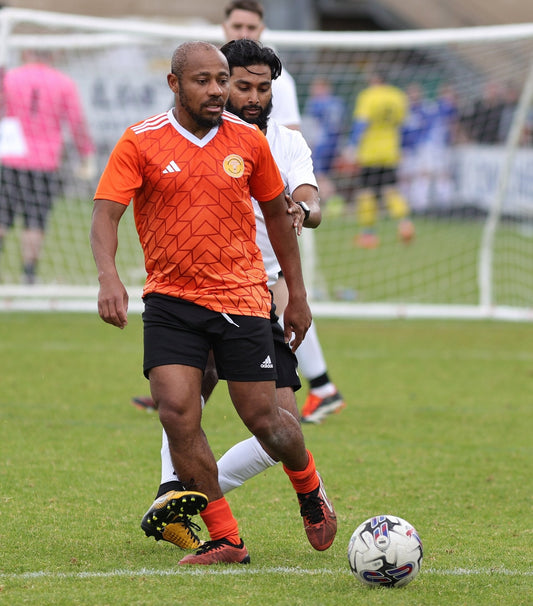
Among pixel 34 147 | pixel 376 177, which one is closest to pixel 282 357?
pixel 34 147

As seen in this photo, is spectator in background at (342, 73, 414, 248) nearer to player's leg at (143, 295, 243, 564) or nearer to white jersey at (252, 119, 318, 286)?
white jersey at (252, 119, 318, 286)

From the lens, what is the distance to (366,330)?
1216 centimetres

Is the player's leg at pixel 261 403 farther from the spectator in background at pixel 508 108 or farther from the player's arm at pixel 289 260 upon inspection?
the spectator in background at pixel 508 108

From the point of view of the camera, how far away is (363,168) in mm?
13820

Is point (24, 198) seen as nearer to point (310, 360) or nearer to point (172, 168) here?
point (310, 360)

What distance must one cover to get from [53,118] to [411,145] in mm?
5175

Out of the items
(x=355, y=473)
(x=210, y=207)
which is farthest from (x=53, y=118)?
(x=210, y=207)

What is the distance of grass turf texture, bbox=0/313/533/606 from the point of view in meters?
4.04

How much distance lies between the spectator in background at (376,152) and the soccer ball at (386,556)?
1002 cm

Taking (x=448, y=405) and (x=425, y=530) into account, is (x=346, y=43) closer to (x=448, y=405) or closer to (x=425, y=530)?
(x=448, y=405)

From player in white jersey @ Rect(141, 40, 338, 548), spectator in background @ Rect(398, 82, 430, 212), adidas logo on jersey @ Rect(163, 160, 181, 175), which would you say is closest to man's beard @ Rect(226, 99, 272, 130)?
player in white jersey @ Rect(141, 40, 338, 548)

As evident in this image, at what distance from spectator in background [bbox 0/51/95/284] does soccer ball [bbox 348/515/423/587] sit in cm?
840

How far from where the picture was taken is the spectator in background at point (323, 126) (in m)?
14.4

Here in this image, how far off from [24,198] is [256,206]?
7137 mm
